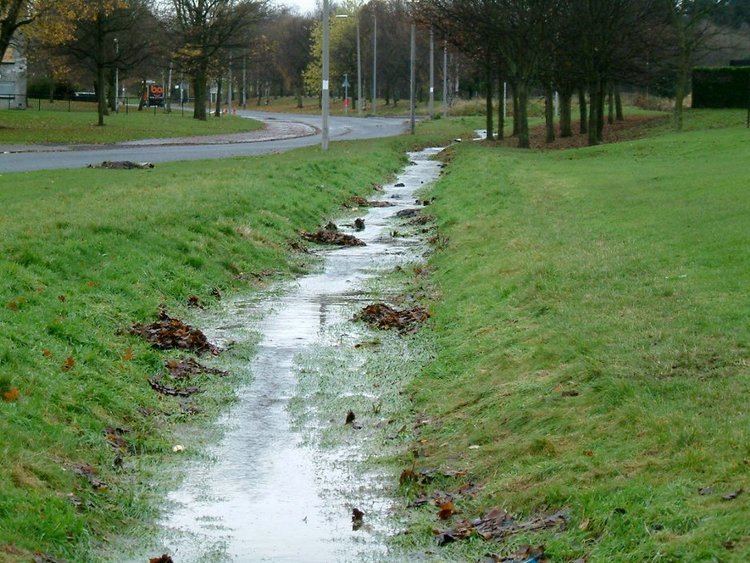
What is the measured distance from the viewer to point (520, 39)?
49.9m

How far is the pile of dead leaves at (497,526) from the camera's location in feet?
23.9

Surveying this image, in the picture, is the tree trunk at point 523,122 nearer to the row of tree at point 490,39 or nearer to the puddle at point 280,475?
the row of tree at point 490,39

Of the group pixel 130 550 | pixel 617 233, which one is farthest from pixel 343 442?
pixel 617 233

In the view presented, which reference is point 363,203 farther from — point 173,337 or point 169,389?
point 169,389

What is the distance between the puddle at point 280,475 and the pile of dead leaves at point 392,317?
319 mm

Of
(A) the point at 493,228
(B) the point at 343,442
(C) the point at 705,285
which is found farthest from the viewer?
(A) the point at 493,228

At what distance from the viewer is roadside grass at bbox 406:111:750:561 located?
690cm

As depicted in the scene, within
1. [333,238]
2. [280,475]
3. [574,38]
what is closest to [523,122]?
[574,38]

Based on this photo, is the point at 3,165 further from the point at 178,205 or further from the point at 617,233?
the point at 617,233

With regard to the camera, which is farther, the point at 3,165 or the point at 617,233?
the point at 3,165

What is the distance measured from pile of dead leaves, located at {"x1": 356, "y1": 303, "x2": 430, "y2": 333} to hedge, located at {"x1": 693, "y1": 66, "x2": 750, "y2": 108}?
148 feet

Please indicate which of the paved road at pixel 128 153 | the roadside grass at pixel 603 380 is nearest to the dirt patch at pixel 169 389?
the roadside grass at pixel 603 380

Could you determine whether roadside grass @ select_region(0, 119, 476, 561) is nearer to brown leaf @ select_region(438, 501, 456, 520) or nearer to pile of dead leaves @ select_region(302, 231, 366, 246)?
pile of dead leaves @ select_region(302, 231, 366, 246)

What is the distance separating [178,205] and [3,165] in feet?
43.3
